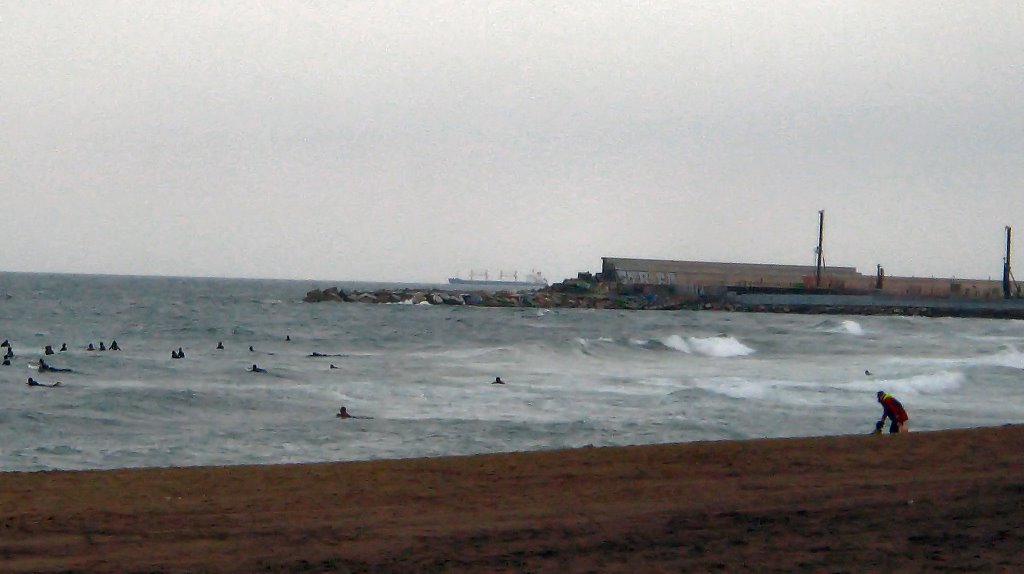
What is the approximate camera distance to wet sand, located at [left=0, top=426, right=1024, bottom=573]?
310 inches

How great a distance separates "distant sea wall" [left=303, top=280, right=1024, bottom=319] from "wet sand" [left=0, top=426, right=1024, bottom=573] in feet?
256

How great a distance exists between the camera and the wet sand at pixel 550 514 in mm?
7879

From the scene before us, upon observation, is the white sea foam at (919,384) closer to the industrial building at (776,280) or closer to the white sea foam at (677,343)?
the white sea foam at (677,343)

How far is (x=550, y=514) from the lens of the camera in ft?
31.3

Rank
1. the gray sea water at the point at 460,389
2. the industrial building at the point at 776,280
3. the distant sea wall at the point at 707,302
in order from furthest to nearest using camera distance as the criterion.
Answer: the industrial building at the point at 776,280, the distant sea wall at the point at 707,302, the gray sea water at the point at 460,389

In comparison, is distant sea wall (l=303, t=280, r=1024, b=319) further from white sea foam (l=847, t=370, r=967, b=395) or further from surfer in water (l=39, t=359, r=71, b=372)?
surfer in water (l=39, t=359, r=71, b=372)

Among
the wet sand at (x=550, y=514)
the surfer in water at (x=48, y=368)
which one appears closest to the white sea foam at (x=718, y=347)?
the surfer in water at (x=48, y=368)

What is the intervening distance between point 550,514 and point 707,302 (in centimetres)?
8727

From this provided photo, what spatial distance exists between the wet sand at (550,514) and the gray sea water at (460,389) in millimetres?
6697

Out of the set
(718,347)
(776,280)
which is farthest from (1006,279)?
(718,347)

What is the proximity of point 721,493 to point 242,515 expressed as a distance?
14.0 ft

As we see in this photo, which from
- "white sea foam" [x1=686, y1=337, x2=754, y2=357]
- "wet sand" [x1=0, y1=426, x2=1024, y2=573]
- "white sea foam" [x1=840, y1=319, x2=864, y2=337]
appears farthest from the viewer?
"white sea foam" [x1=840, y1=319, x2=864, y2=337]

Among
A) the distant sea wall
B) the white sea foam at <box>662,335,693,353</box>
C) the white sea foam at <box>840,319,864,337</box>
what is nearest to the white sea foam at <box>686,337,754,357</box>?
the white sea foam at <box>662,335,693,353</box>

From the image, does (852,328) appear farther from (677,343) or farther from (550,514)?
(550,514)
